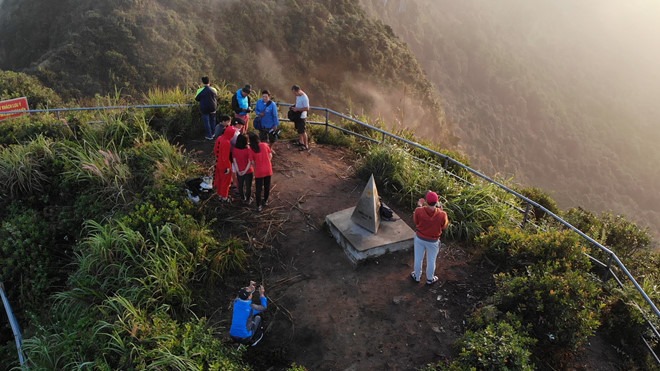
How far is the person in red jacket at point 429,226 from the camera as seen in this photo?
6.15 m

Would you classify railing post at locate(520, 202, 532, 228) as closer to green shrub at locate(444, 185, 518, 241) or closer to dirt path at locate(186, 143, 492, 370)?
green shrub at locate(444, 185, 518, 241)

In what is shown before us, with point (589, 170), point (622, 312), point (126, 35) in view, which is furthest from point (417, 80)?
point (622, 312)

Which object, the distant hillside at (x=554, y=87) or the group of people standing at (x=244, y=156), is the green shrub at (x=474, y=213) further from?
the distant hillside at (x=554, y=87)

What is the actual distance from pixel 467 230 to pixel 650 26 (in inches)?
5054

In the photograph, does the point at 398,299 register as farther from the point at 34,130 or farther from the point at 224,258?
the point at 34,130

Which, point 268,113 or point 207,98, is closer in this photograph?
point 268,113

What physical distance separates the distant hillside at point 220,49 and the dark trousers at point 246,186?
81.3 ft

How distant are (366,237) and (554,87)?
94.4 metres

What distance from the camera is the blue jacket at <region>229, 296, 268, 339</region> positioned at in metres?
5.41

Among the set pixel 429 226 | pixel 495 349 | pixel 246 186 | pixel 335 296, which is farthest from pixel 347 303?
pixel 246 186

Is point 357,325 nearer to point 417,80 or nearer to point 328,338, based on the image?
point 328,338

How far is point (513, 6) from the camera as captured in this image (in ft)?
347

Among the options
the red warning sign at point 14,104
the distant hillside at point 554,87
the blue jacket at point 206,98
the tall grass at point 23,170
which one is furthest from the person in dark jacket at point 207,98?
the distant hillside at point 554,87

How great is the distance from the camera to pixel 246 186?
805cm
